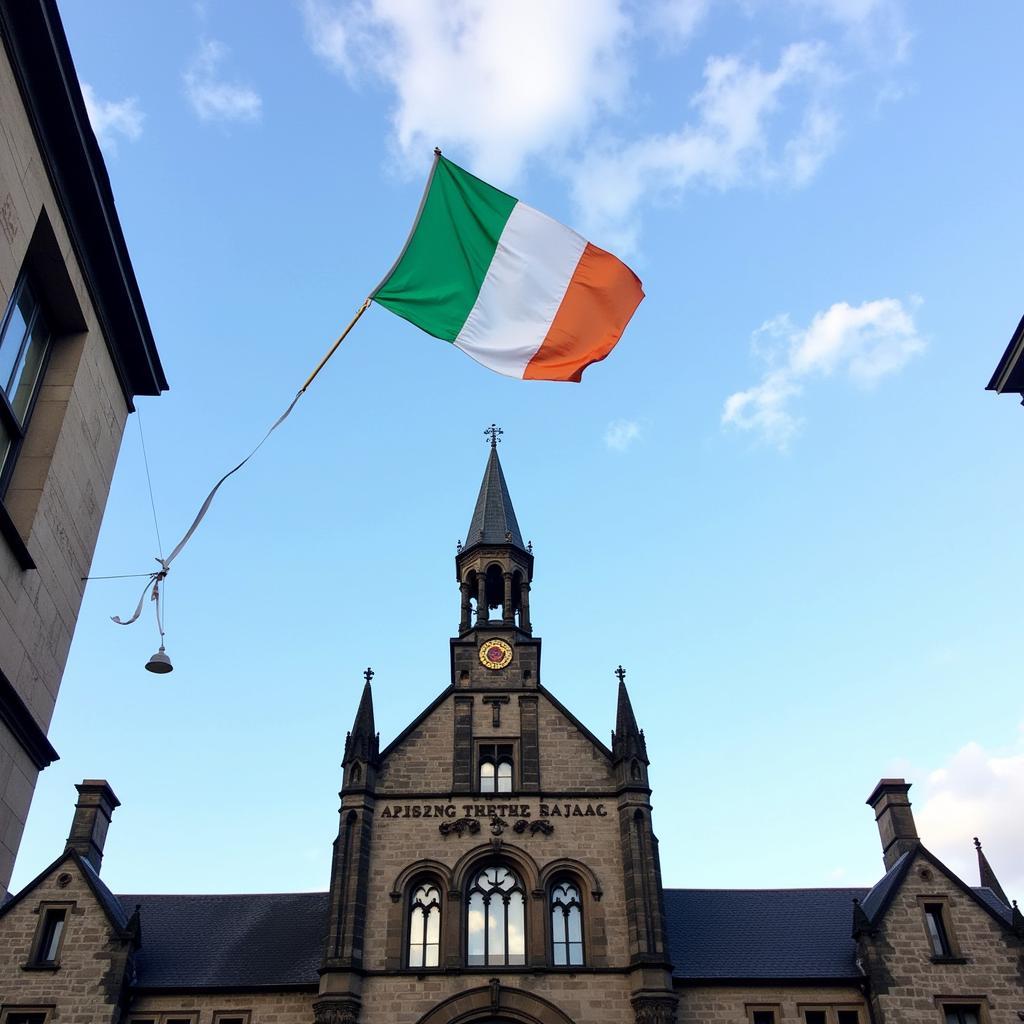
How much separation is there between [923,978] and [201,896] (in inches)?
986

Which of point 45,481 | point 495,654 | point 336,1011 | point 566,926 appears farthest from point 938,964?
point 45,481

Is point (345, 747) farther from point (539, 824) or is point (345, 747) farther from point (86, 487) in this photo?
point (86, 487)

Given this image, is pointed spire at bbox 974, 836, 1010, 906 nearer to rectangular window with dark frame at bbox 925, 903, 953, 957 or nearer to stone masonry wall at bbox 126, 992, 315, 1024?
rectangular window with dark frame at bbox 925, 903, 953, 957

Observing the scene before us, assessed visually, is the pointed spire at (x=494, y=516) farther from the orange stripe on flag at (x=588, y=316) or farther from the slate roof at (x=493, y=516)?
the orange stripe on flag at (x=588, y=316)

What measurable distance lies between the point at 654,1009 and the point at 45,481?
80.3 ft

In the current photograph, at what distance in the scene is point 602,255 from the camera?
58.3 ft

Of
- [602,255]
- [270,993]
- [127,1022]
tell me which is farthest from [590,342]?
[127,1022]

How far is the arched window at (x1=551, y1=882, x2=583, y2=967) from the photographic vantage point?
108 feet

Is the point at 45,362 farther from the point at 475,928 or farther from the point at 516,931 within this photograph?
the point at 516,931

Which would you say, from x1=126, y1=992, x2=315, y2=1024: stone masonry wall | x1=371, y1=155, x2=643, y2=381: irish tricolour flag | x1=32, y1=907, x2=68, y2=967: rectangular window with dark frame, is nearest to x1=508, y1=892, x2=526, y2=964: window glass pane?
x1=126, y1=992, x2=315, y2=1024: stone masonry wall

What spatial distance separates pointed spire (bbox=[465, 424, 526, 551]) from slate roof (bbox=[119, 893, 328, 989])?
1519 cm

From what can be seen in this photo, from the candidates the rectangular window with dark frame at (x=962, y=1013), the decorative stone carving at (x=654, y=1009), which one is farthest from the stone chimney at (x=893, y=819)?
the decorative stone carving at (x=654, y=1009)

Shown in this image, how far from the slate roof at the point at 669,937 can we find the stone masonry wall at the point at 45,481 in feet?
71.0

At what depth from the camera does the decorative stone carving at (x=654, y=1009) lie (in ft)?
102
